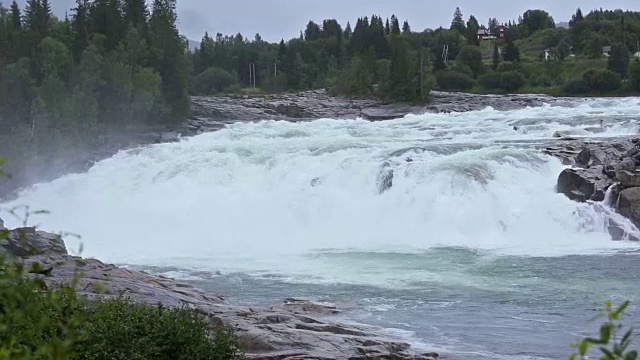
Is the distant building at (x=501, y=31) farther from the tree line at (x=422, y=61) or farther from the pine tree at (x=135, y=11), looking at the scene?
the pine tree at (x=135, y=11)

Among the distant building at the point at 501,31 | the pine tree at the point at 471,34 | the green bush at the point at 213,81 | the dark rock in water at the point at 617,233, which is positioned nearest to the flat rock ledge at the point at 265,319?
the dark rock in water at the point at 617,233

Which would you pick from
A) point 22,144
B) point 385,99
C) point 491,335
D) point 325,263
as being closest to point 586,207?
point 325,263

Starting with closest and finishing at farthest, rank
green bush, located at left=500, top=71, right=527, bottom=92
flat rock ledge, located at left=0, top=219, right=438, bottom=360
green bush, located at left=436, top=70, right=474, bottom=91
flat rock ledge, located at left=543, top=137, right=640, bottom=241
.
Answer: flat rock ledge, located at left=0, top=219, right=438, bottom=360 < flat rock ledge, located at left=543, top=137, right=640, bottom=241 < green bush, located at left=500, top=71, right=527, bottom=92 < green bush, located at left=436, top=70, right=474, bottom=91

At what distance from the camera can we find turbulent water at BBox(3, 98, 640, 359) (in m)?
14.3

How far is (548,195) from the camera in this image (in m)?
23.9

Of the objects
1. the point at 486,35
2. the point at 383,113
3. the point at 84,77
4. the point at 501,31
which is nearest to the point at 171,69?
the point at 84,77

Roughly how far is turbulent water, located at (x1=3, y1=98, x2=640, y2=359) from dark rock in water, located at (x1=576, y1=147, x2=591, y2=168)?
0.69 meters

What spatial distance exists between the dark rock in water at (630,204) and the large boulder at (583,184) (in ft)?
2.33

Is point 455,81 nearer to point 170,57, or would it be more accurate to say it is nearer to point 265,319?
point 170,57

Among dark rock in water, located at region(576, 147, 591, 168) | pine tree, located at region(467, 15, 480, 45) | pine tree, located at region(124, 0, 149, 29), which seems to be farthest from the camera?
pine tree, located at region(467, 15, 480, 45)

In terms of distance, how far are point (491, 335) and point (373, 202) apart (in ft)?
41.9

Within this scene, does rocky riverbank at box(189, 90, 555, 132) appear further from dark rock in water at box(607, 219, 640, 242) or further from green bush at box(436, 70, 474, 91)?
dark rock in water at box(607, 219, 640, 242)

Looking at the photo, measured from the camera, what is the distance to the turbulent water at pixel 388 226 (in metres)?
14.3

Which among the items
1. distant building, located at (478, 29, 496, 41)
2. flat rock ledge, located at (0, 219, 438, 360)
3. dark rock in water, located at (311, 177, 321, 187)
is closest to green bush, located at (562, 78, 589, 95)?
dark rock in water, located at (311, 177, 321, 187)
